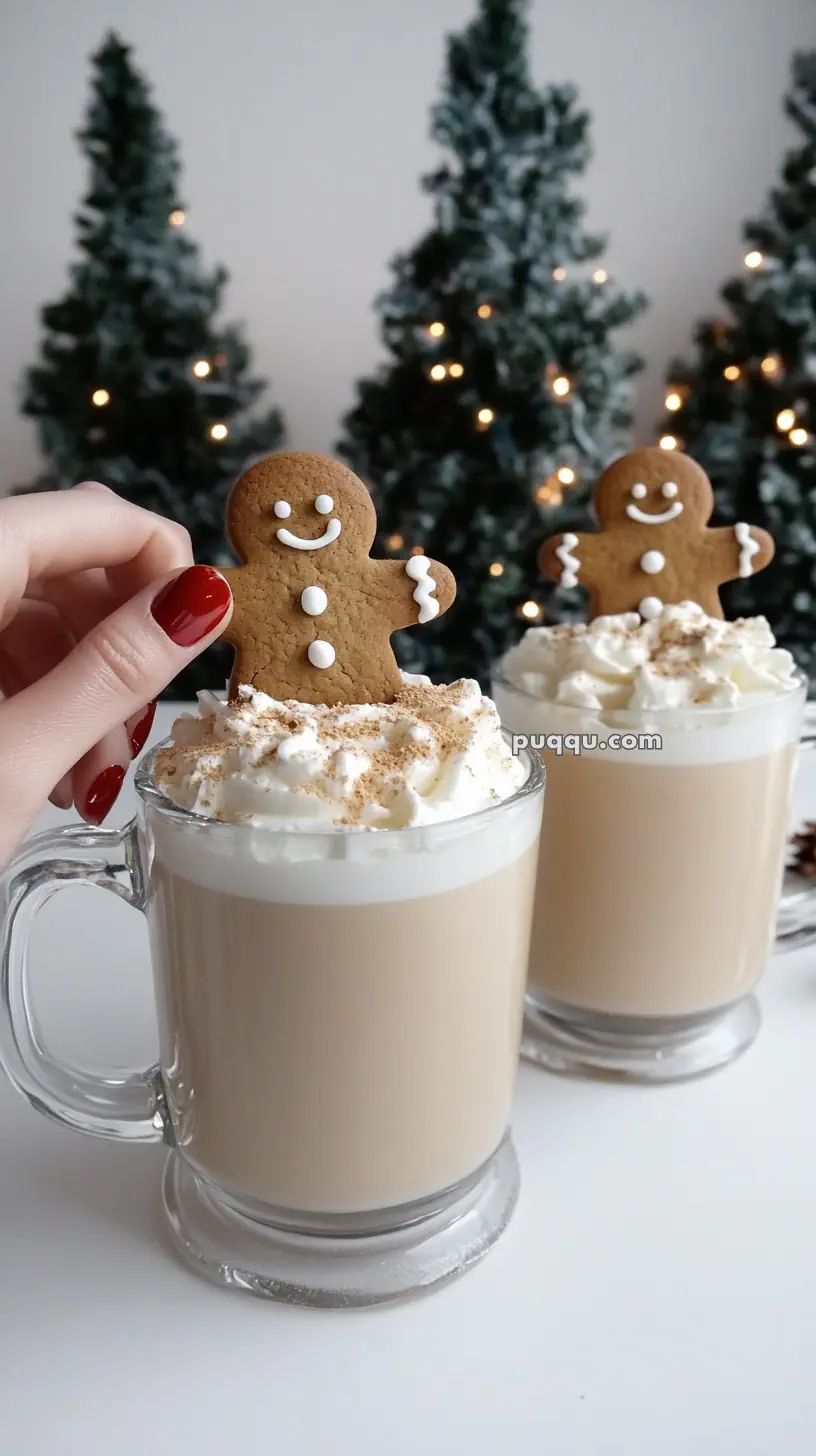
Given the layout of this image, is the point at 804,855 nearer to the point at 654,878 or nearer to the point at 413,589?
the point at 654,878

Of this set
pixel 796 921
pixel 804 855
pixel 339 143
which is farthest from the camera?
pixel 339 143

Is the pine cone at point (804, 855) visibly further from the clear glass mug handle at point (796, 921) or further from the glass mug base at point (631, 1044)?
the glass mug base at point (631, 1044)

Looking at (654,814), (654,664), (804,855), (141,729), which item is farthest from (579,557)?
(804,855)

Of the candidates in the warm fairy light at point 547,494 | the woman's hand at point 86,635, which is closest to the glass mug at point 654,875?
the woman's hand at point 86,635

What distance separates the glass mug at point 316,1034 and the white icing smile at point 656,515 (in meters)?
0.39

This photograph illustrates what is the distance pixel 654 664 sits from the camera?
3.16ft

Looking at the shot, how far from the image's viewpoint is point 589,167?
3.48m

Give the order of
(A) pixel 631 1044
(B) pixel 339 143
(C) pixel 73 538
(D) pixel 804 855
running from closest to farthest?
1. (C) pixel 73 538
2. (A) pixel 631 1044
3. (D) pixel 804 855
4. (B) pixel 339 143

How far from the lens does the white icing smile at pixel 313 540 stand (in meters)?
0.82

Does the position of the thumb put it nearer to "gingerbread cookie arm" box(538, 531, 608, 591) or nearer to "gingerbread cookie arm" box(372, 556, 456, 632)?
"gingerbread cookie arm" box(372, 556, 456, 632)

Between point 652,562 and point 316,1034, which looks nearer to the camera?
point 316,1034

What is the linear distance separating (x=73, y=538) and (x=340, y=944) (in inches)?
16.7

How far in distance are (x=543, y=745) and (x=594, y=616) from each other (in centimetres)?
20

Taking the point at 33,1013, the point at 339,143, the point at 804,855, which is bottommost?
the point at 804,855
